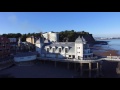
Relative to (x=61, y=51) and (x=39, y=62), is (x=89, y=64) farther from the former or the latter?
(x=39, y=62)

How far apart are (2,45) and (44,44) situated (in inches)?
78.5

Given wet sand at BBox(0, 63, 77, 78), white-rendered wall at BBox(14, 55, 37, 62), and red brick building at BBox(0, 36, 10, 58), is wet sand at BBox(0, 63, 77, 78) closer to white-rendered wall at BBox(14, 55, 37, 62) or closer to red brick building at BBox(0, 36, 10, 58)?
white-rendered wall at BBox(14, 55, 37, 62)

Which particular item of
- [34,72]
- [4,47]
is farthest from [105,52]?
[34,72]

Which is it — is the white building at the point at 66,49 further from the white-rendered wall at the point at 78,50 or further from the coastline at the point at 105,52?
the coastline at the point at 105,52

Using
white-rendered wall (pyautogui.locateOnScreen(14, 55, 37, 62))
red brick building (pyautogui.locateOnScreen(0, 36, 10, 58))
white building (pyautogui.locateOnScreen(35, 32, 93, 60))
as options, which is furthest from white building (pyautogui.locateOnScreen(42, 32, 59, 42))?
red brick building (pyautogui.locateOnScreen(0, 36, 10, 58))

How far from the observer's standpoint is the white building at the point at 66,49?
25.8 feet

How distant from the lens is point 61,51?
27.2 feet

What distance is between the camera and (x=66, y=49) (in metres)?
8.20

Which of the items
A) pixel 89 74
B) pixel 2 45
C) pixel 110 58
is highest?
pixel 2 45

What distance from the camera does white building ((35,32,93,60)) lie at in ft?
25.8

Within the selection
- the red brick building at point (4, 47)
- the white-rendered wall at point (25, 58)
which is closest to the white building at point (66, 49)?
the white-rendered wall at point (25, 58)
